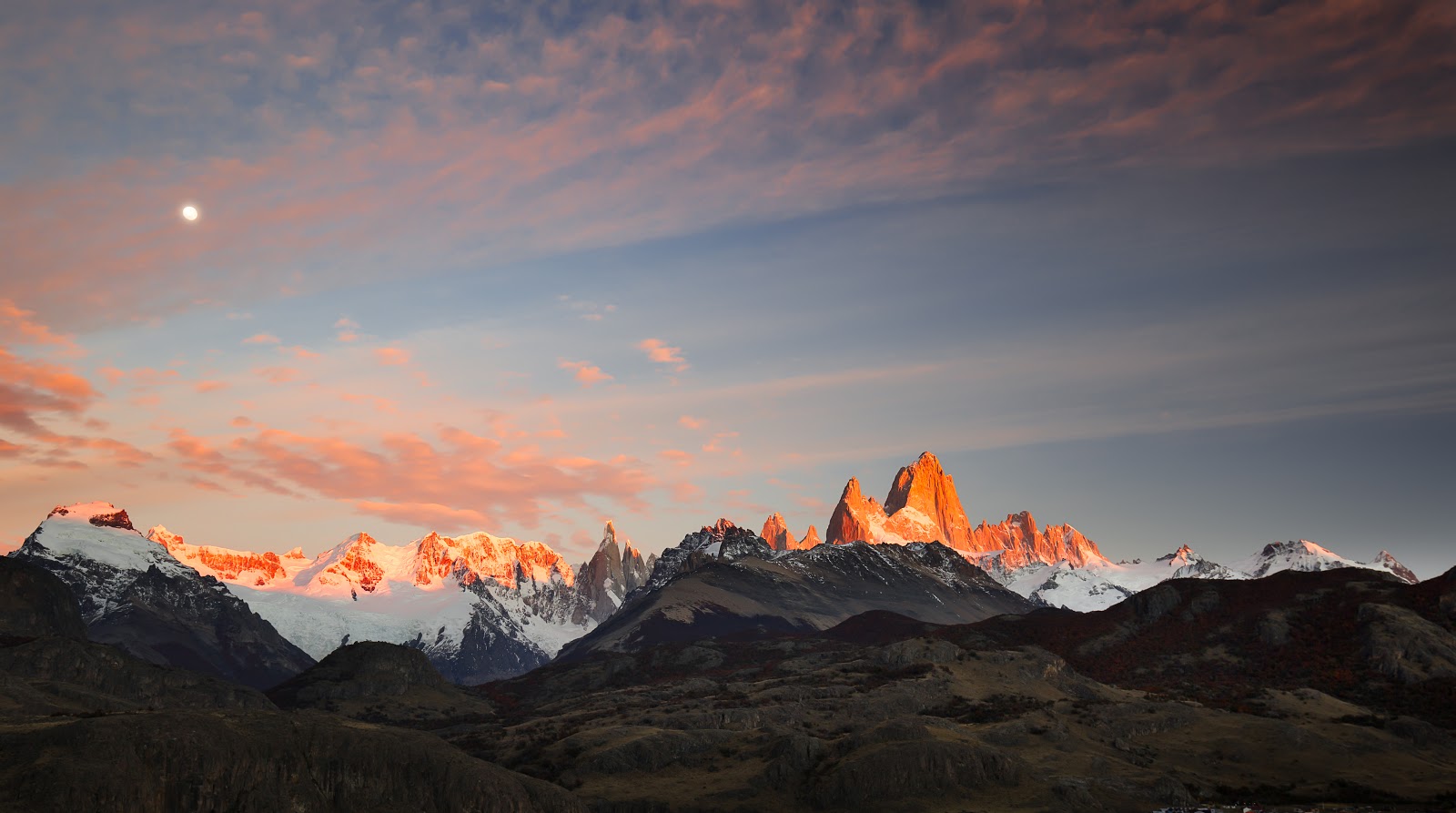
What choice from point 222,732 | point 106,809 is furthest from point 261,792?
point 106,809

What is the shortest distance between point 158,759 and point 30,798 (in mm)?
21576

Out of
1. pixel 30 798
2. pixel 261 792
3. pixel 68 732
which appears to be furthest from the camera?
pixel 261 792

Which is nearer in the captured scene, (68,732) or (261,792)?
(68,732)

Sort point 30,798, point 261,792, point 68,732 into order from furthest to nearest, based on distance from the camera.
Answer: point 261,792, point 68,732, point 30,798

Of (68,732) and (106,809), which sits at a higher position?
(68,732)

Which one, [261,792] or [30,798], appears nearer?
[30,798]

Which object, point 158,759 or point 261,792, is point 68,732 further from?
point 261,792

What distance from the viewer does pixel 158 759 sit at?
186 metres

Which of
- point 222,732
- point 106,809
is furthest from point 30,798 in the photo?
point 222,732

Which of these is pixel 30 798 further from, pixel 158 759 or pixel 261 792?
pixel 261 792

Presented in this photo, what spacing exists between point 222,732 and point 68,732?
24873mm

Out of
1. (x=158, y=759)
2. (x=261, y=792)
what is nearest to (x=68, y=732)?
(x=158, y=759)

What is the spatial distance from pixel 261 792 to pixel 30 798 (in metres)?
37.4

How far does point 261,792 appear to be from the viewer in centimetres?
19512
